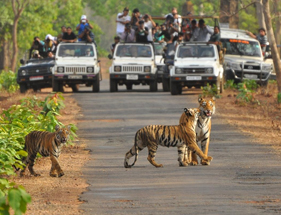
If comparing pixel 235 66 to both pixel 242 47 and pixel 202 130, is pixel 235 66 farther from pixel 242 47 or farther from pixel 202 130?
pixel 202 130

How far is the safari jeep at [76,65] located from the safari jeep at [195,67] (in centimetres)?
319

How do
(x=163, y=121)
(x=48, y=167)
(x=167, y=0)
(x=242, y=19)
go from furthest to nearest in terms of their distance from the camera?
(x=167, y=0) → (x=242, y=19) → (x=163, y=121) → (x=48, y=167)

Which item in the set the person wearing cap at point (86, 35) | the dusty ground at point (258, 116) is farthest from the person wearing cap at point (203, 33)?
the person wearing cap at point (86, 35)

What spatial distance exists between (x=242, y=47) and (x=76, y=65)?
266 inches

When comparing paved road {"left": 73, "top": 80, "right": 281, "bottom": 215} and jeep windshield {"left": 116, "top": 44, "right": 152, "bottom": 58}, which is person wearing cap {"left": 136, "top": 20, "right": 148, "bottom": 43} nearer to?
jeep windshield {"left": 116, "top": 44, "right": 152, "bottom": 58}

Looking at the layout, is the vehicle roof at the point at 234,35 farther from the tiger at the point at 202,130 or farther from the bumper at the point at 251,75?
the tiger at the point at 202,130

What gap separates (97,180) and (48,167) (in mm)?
1700

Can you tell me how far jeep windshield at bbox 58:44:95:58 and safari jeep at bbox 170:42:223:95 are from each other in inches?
138

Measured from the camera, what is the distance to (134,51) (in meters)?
33.4

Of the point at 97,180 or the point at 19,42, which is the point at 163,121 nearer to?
the point at 97,180

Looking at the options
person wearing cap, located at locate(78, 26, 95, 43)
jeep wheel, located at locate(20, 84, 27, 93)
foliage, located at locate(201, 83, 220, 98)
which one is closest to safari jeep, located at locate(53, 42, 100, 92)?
person wearing cap, located at locate(78, 26, 95, 43)

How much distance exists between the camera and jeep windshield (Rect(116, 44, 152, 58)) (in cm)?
3325

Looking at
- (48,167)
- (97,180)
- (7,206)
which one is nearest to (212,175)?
(97,180)

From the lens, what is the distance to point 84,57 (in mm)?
32906
